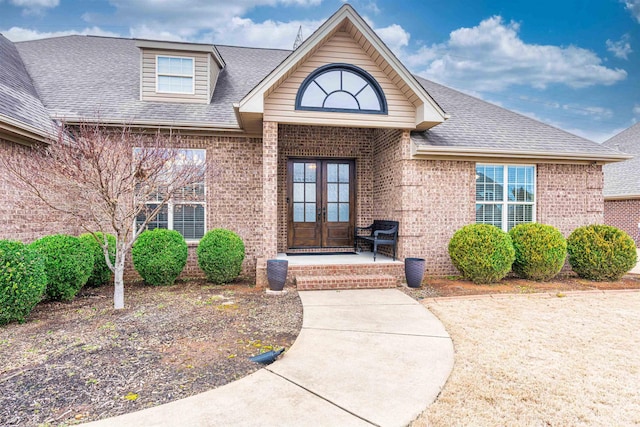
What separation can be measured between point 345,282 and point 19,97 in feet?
25.6

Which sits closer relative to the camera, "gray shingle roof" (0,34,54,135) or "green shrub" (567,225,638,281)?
"gray shingle roof" (0,34,54,135)

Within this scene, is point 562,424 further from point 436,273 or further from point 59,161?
point 59,161

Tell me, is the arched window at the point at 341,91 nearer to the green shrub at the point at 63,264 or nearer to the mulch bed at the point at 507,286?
the mulch bed at the point at 507,286

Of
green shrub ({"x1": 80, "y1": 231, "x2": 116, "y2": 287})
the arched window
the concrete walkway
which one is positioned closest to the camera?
the concrete walkway

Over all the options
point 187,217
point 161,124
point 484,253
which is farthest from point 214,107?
point 484,253

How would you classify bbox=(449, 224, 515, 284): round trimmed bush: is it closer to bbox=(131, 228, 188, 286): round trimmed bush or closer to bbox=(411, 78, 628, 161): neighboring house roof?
bbox=(411, 78, 628, 161): neighboring house roof

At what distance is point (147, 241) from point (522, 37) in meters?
28.9


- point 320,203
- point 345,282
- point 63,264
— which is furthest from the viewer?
point 320,203

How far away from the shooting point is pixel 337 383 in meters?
2.91

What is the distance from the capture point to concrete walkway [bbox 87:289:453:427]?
7.82ft

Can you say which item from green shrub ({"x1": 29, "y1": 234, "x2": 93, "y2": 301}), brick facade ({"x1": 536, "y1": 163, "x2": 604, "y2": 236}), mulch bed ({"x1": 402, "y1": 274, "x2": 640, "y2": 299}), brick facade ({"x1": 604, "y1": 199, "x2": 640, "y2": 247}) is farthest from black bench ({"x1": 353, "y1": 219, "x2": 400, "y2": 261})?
brick facade ({"x1": 604, "y1": 199, "x2": 640, "y2": 247})

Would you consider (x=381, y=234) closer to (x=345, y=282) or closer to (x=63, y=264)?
(x=345, y=282)

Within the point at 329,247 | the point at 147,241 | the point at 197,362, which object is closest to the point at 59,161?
the point at 147,241

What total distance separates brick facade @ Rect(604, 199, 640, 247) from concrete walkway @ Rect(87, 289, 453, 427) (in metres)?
15.9
